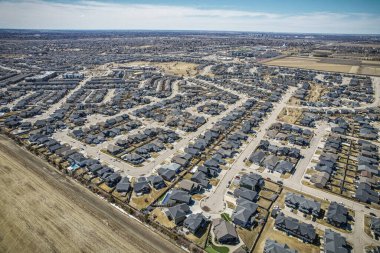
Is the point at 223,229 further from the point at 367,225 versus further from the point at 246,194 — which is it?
the point at 367,225

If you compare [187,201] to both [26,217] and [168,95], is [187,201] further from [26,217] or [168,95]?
[168,95]

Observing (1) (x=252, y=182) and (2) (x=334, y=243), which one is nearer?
(2) (x=334, y=243)

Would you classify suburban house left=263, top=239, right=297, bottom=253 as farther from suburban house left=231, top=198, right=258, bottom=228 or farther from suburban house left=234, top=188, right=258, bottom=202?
suburban house left=234, top=188, right=258, bottom=202

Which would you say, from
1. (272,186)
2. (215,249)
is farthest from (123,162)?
(272,186)

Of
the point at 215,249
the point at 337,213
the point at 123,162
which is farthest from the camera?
the point at 123,162

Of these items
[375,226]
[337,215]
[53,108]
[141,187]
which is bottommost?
[53,108]

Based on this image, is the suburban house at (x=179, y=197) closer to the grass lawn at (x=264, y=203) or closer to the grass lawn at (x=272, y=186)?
the grass lawn at (x=264, y=203)

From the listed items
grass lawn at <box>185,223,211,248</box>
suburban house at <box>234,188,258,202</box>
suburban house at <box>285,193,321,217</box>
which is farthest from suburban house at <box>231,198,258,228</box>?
suburban house at <box>285,193,321,217</box>

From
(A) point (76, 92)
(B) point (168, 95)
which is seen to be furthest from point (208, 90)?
(A) point (76, 92)

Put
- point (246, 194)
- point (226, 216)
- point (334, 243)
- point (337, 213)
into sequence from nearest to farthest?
point (334, 243)
point (337, 213)
point (226, 216)
point (246, 194)
